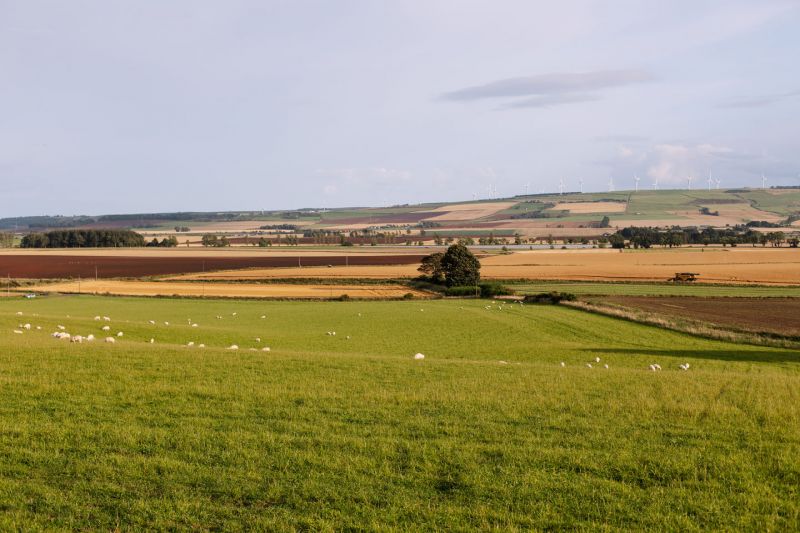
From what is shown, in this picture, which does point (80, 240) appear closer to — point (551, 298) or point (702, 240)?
point (551, 298)

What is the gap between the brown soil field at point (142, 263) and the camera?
99331mm

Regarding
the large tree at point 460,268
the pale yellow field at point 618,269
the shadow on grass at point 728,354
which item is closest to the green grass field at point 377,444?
the shadow on grass at point 728,354

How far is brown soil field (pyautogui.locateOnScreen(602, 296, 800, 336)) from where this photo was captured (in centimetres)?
4551

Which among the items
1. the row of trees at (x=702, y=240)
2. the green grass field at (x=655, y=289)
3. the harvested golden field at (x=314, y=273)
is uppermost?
the row of trees at (x=702, y=240)

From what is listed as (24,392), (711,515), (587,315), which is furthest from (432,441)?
(587,315)

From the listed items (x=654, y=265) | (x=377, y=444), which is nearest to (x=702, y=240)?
(x=654, y=265)

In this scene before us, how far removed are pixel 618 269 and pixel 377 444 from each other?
96.3 metres

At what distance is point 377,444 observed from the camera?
40.4 ft

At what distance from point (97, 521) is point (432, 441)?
583 cm

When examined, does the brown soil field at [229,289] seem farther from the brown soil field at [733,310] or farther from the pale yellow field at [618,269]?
the brown soil field at [733,310]

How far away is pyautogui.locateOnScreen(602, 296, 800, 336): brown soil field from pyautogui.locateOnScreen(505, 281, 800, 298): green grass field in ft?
17.3

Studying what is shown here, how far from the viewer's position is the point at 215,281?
8975 cm

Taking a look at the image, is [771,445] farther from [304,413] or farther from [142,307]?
[142,307]

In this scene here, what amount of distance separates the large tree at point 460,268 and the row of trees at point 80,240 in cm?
12551
